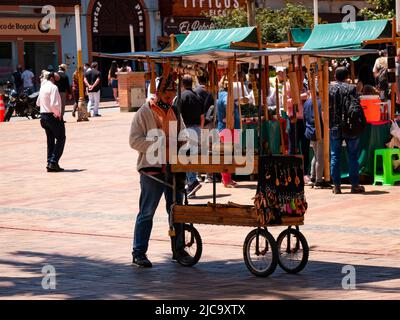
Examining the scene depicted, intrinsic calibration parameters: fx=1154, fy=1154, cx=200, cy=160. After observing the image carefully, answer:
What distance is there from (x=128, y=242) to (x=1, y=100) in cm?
2249

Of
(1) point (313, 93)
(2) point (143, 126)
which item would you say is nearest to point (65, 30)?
(1) point (313, 93)

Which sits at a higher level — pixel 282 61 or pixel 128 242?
pixel 282 61

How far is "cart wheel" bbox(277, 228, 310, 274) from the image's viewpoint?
1073cm

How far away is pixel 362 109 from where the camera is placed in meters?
16.5

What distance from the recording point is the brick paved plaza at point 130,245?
392 inches

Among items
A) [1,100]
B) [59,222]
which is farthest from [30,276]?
[1,100]

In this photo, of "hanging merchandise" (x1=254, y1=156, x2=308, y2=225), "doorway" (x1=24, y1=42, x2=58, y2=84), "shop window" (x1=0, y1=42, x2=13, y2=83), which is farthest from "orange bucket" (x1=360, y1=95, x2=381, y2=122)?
"doorway" (x1=24, y1=42, x2=58, y2=84)

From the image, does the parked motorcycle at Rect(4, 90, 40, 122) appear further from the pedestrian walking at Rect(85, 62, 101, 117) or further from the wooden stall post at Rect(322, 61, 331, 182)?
the wooden stall post at Rect(322, 61, 331, 182)

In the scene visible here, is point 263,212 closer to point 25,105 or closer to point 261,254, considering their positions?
point 261,254

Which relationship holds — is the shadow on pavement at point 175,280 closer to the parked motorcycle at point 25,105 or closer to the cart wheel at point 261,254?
the cart wheel at point 261,254
